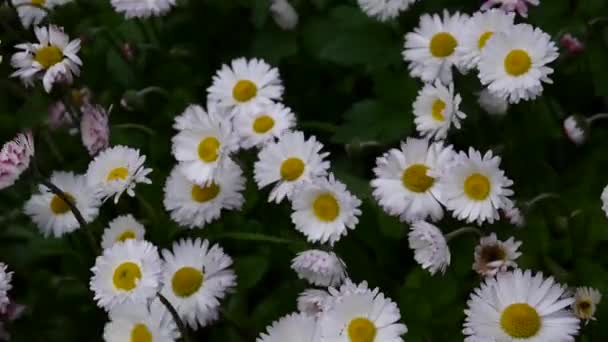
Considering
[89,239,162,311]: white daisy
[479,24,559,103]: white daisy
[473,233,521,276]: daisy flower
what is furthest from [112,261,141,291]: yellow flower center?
[479,24,559,103]: white daisy

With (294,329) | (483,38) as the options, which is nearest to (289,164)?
(294,329)

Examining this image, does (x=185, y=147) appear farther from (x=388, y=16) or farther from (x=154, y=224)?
(x=388, y=16)

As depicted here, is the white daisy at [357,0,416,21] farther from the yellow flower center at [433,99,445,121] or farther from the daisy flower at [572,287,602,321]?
the daisy flower at [572,287,602,321]

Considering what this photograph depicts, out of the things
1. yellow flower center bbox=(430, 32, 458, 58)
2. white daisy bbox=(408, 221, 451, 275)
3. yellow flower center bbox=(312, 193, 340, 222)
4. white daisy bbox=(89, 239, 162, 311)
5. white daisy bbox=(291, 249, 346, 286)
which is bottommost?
white daisy bbox=(89, 239, 162, 311)

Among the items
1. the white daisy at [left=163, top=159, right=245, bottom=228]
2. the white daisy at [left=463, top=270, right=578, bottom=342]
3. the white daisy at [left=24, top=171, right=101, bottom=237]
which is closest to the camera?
the white daisy at [left=463, top=270, right=578, bottom=342]

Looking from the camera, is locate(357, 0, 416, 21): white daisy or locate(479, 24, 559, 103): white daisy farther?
locate(357, 0, 416, 21): white daisy

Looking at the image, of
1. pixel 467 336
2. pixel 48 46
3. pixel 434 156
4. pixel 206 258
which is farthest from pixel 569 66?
pixel 48 46

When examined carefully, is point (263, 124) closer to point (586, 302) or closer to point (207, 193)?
point (207, 193)

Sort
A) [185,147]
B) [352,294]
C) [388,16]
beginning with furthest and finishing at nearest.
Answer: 1. [388,16]
2. [185,147]
3. [352,294]
